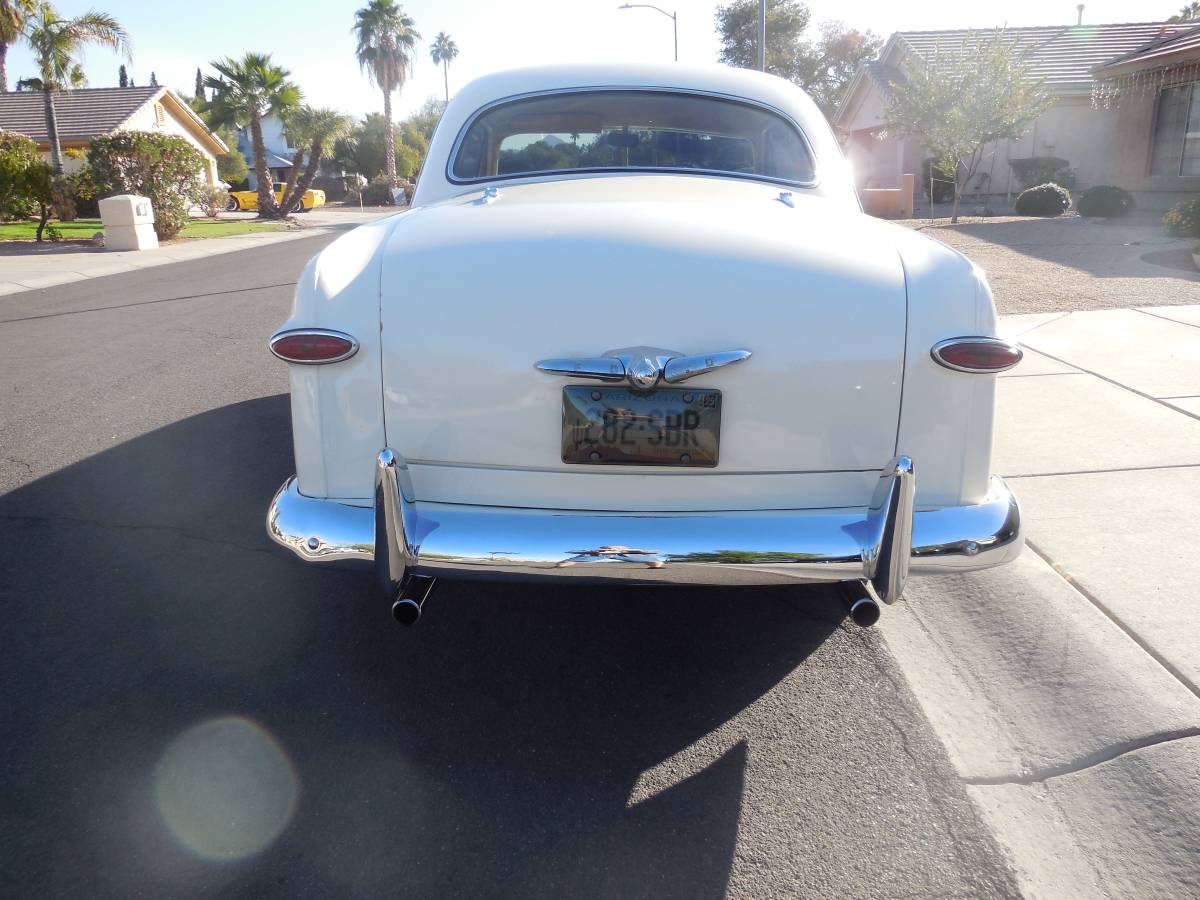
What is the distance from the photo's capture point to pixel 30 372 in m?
7.28

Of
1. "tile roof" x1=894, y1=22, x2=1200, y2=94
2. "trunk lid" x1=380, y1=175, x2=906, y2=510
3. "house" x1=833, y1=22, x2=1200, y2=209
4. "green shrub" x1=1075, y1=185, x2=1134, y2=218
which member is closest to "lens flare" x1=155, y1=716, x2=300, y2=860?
"trunk lid" x1=380, y1=175, x2=906, y2=510

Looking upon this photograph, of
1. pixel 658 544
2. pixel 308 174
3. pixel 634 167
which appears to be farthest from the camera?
pixel 308 174

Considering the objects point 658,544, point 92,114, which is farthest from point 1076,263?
point 92,114

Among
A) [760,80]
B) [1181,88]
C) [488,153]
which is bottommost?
[488,153]

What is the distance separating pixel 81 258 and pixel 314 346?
58.1ft

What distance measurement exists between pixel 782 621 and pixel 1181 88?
70.9 feet

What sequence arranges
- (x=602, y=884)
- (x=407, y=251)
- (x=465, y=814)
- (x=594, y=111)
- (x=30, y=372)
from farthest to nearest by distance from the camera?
(x=30, y=372), (x=594, y=111), (x=407, y=251), (x=465, y=814), (x=602, y=884)

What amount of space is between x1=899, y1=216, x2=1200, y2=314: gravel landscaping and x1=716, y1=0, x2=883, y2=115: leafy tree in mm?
35069

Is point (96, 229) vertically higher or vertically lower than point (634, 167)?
lower

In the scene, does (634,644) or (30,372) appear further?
(30,372)

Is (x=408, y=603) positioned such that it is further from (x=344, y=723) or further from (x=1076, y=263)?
(x=1076, y=263)

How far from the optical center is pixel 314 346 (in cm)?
254

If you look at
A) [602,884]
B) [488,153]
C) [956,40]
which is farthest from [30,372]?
[956,40]

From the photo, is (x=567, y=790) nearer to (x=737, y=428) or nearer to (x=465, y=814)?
(x=465, y=814)
